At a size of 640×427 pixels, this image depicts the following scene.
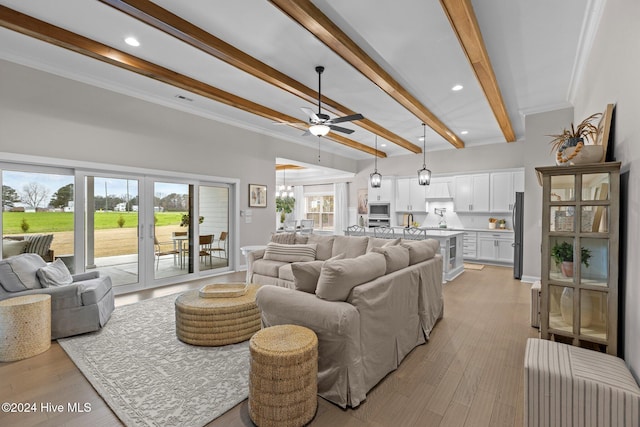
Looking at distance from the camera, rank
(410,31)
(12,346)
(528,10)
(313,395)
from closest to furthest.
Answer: (313,395) < (12,346) < (528,10) < (410,31)

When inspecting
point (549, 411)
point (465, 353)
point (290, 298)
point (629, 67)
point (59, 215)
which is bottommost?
point (465, 353)

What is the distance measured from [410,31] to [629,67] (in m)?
1.92

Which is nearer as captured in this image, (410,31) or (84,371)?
(84,371)

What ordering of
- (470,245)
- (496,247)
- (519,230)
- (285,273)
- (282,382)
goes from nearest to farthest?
(282,382), (285,273), (519,230), (496,247), (470,245)

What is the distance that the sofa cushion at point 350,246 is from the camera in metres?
4.23

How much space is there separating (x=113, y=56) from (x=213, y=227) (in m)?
3.24

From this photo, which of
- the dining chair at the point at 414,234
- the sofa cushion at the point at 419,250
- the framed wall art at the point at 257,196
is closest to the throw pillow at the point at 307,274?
the sofa cushion at the point at 419,250

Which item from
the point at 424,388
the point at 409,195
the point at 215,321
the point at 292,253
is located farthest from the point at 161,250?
the point at 409,195

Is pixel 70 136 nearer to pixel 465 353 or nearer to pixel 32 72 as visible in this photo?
pixel 32 72

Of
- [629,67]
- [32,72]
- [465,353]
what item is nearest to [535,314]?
[465,353]

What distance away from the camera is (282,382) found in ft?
5.68

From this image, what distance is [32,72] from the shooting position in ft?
12.4

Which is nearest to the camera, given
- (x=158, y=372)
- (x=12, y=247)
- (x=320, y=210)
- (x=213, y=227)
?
(x=158, y=372)

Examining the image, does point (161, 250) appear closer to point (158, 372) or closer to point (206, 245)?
point (206, 245)
